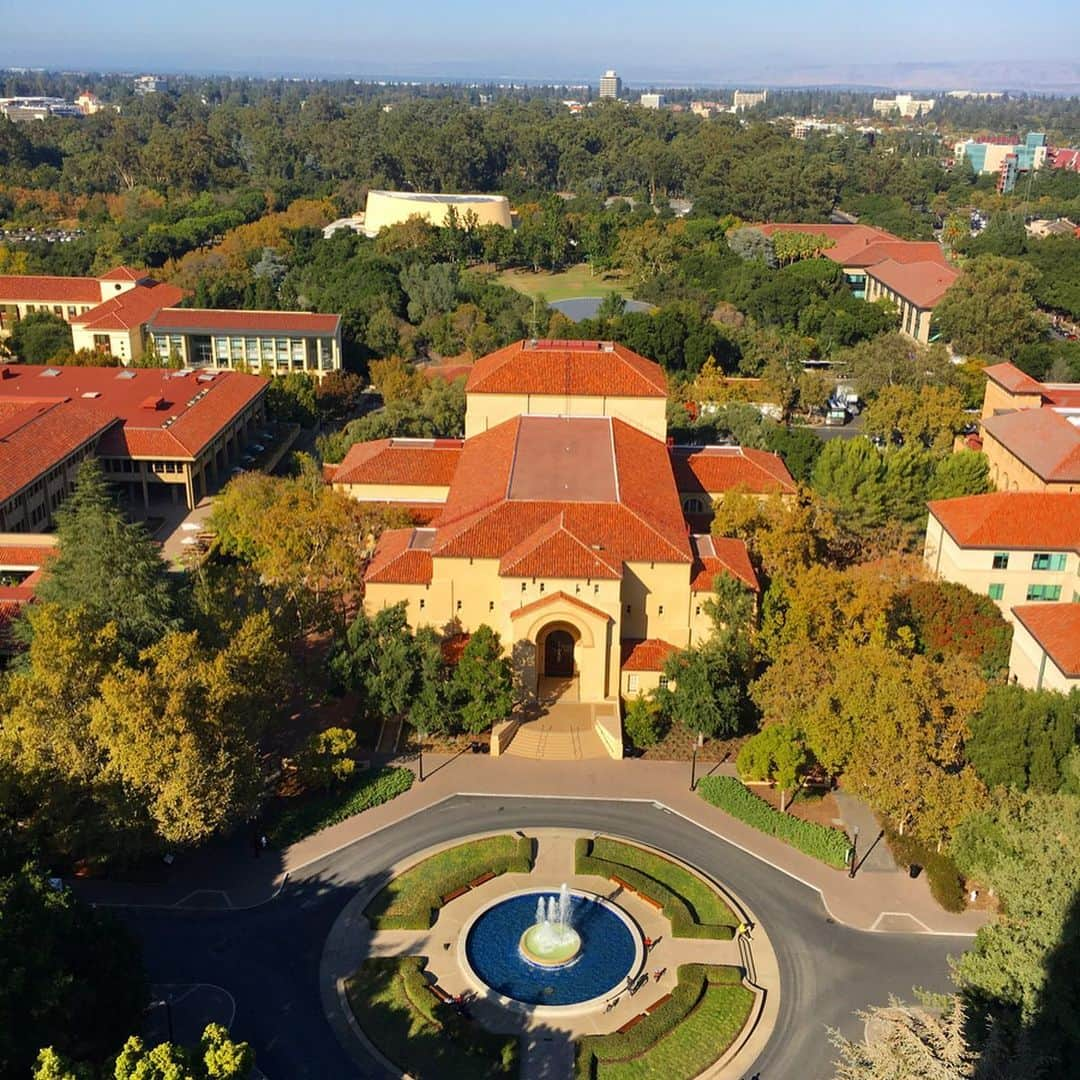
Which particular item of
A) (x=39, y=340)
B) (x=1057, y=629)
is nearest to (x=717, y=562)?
(x=1057, y=629)

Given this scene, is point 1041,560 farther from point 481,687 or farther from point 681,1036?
point 681,1036

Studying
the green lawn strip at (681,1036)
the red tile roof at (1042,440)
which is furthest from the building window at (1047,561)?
the green lawn strip at (681,1036)

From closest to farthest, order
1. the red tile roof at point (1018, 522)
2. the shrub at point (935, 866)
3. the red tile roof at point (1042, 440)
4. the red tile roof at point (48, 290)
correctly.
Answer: the shrub at point (935, 866), the red tile roof at point (1018, 522), the red tile roof at point (1042, 440), the red tile roof at point (48, 290)

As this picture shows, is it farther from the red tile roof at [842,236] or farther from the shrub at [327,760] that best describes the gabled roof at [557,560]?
the red tile roof at [842,236]

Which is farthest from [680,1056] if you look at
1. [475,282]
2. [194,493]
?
[475,282]

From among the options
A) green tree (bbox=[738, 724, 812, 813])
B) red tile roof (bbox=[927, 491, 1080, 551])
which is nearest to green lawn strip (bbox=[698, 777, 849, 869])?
green tree (bbox=[738, 724, 812, 813])

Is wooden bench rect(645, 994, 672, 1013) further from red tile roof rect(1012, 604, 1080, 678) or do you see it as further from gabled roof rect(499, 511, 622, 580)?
red tile roof rect(1012, 604, 1080, 678)

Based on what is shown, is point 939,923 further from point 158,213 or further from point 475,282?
point 158,213
